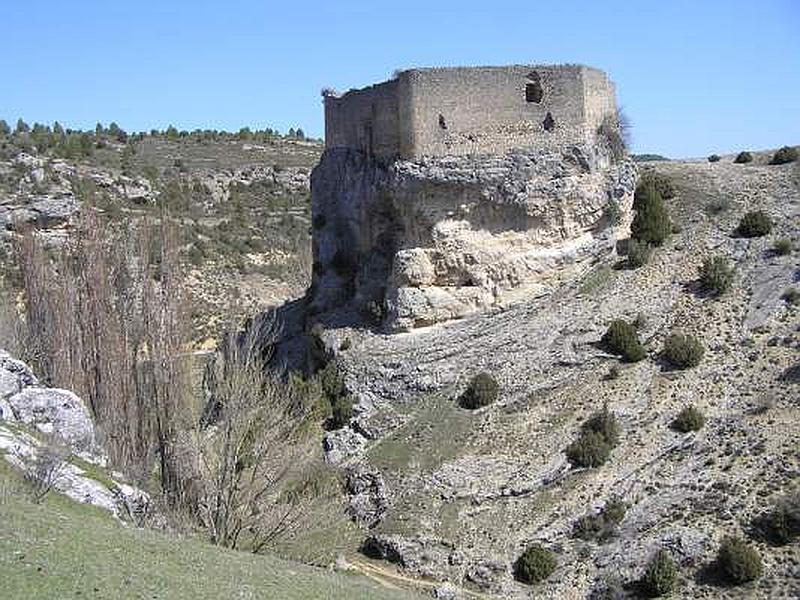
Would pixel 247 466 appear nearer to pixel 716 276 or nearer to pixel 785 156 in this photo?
pixel 716 276

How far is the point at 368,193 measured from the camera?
119 ft

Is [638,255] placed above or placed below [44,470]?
above

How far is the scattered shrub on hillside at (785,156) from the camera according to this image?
3766 cm

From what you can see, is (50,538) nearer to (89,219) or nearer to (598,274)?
(89,219)

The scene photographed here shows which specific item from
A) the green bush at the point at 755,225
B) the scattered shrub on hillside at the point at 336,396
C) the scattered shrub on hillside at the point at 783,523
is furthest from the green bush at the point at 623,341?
the scattered shrub on hillside at the point at 336,396

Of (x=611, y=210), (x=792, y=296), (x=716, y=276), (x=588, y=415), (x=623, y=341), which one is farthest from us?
(x=611, y=210)

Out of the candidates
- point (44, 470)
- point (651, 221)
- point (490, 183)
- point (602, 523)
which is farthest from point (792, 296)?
point (44, 470)

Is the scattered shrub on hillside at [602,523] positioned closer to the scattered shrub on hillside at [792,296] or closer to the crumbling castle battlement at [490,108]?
the scattered shrub on hillside at [792,296]

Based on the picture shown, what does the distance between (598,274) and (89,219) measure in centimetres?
1811

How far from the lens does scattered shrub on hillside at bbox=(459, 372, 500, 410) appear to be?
3061 centimetres

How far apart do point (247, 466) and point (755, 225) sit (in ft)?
64.3

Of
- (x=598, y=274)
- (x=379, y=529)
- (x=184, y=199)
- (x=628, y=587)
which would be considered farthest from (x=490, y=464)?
(x=184, y=199)

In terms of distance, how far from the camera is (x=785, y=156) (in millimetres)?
37844

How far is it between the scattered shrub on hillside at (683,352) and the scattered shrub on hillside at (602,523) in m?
5.61
